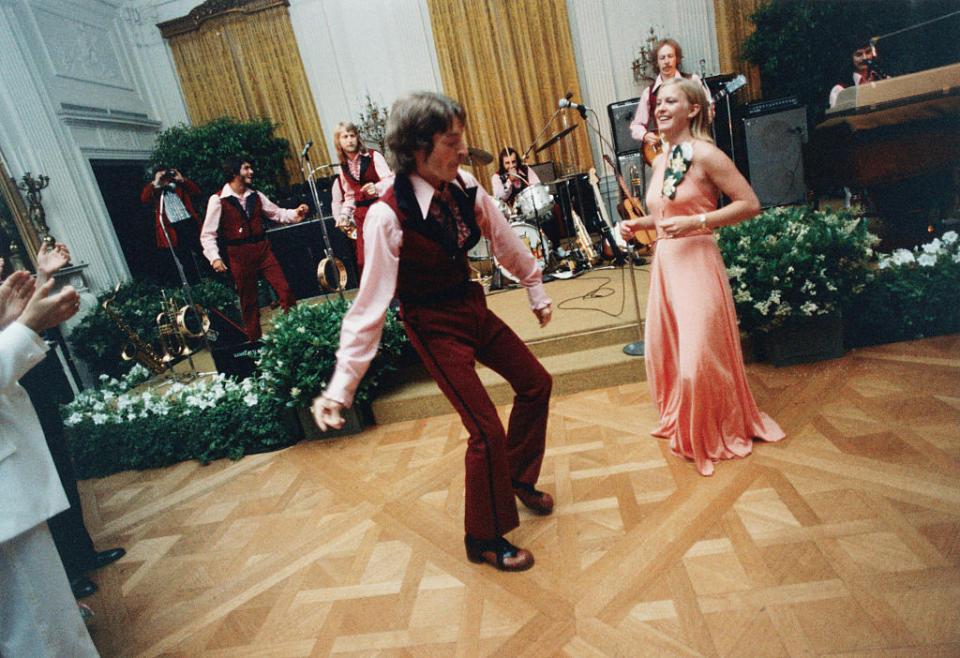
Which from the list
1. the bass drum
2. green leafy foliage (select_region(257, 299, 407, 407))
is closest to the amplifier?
the bass drum

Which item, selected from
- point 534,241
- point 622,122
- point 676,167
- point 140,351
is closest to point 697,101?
point 676,167

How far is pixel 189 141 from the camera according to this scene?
7.80 metres

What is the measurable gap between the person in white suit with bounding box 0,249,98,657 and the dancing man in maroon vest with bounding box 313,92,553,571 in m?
0.80

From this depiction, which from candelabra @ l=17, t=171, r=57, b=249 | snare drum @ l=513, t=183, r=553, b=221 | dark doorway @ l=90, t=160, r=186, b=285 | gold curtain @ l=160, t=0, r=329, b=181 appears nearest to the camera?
snare drum @ l=513, t=183, r=553, b=221

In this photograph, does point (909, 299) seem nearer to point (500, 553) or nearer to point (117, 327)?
point (500, 553)

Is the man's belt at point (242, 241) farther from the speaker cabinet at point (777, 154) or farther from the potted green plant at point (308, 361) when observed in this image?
the speaker cabinet at point (777, 154)

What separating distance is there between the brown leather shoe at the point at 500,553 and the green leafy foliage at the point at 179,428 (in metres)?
2.14

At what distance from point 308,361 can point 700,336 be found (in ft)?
8.19

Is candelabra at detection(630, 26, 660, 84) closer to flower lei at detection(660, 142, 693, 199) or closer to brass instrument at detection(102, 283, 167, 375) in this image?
flower lei at detection(660, 142, 693, 199)

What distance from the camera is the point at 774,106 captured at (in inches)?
256

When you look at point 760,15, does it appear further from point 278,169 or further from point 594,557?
point 594,557

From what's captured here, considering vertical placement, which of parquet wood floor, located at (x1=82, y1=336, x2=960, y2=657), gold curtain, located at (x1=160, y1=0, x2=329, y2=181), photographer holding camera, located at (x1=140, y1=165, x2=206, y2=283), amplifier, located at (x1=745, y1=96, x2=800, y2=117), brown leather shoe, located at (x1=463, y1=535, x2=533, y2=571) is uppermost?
gold curtain, located at (x1=160, y1=0, x2=329, y2=181)

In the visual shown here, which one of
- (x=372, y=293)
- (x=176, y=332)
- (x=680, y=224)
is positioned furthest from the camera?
(x=176, y=332)

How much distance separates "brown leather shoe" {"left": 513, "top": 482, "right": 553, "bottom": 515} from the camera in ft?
7.87
